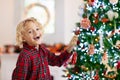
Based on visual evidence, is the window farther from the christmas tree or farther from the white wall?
the christmas tree

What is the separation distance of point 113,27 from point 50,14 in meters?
2.57

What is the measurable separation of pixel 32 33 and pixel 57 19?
274 centimetres

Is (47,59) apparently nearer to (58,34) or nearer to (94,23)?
(94,23)

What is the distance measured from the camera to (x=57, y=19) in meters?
5.20

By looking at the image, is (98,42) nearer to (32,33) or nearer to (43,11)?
(32,33)

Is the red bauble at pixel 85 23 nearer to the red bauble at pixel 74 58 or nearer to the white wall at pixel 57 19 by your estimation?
the red bauble at pixel 74 58

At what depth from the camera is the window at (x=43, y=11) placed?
5270 millimetres

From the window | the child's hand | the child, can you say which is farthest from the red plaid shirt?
the window

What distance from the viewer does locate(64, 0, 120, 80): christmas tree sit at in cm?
279

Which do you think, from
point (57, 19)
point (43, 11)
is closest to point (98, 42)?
point (57, 19)

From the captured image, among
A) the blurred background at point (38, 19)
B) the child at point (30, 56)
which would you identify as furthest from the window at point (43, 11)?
the child at point (30, 56)

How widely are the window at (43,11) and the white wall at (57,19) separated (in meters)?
0.09

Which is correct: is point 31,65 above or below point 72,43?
below

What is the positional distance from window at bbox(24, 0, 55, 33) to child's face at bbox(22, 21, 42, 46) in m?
2.76
